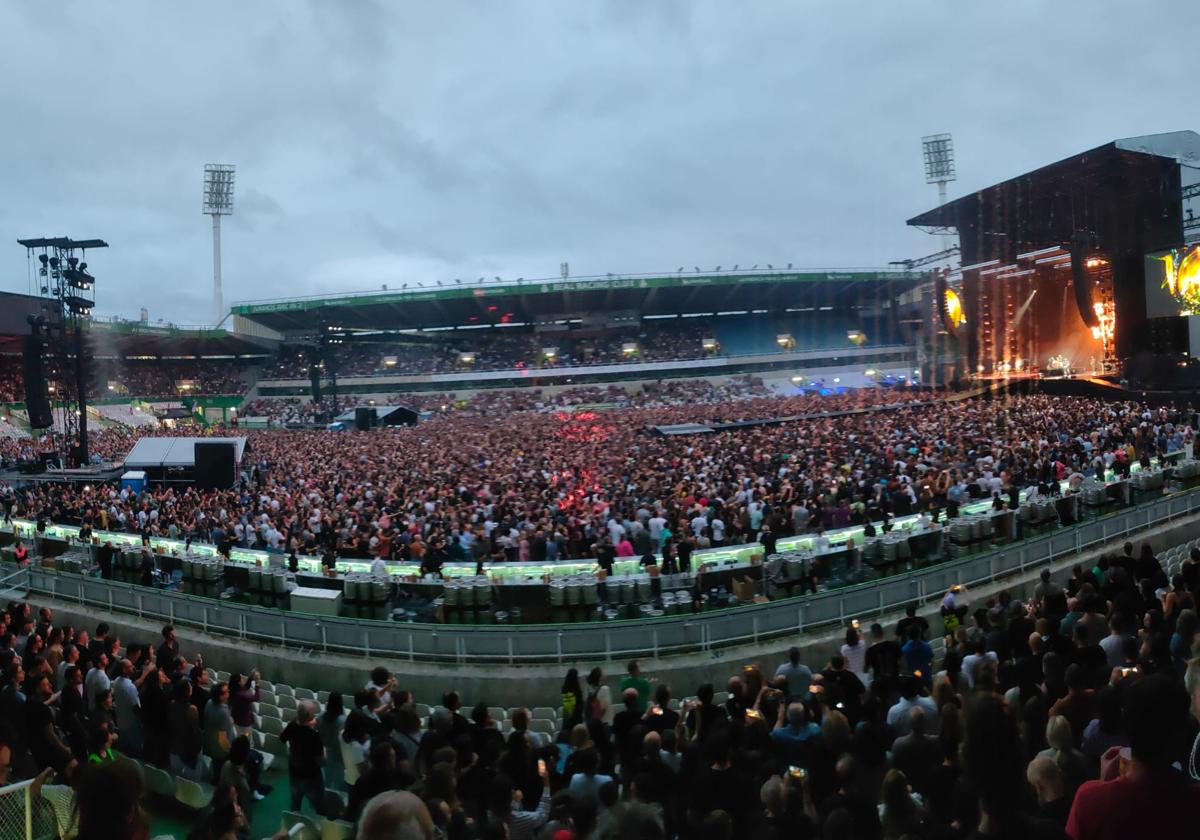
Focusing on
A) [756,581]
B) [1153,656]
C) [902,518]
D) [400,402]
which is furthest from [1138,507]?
[400,402]

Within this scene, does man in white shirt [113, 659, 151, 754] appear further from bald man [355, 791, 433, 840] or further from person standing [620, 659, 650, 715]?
bald man [355, 791, 433, 840]

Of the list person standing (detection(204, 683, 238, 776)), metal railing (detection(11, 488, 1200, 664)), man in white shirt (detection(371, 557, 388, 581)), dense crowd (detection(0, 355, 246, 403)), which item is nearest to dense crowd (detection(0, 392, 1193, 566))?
man in white shirt (detection(371, 557, 388, 581))

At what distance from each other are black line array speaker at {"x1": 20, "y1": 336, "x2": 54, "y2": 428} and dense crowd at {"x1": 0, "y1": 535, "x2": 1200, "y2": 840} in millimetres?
19419

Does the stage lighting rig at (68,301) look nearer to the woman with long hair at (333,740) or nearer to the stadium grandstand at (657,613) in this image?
the stadium grandstand at (657,613)

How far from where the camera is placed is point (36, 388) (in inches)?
872

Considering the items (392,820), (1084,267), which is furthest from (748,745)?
(1084,267)

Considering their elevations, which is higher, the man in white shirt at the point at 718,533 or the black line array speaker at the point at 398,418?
the black line array speaker at the point at 398,418

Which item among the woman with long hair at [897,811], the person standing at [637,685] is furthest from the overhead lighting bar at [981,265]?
the woman with long hair at [897,811]

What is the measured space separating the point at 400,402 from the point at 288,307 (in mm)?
11157

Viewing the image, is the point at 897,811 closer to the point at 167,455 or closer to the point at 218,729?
the point at 218,729

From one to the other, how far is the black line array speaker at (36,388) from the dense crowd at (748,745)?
19.4 m

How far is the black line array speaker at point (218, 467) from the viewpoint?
17.4m

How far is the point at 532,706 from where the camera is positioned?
684cm

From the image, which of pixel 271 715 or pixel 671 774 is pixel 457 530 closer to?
pixel 271 715
